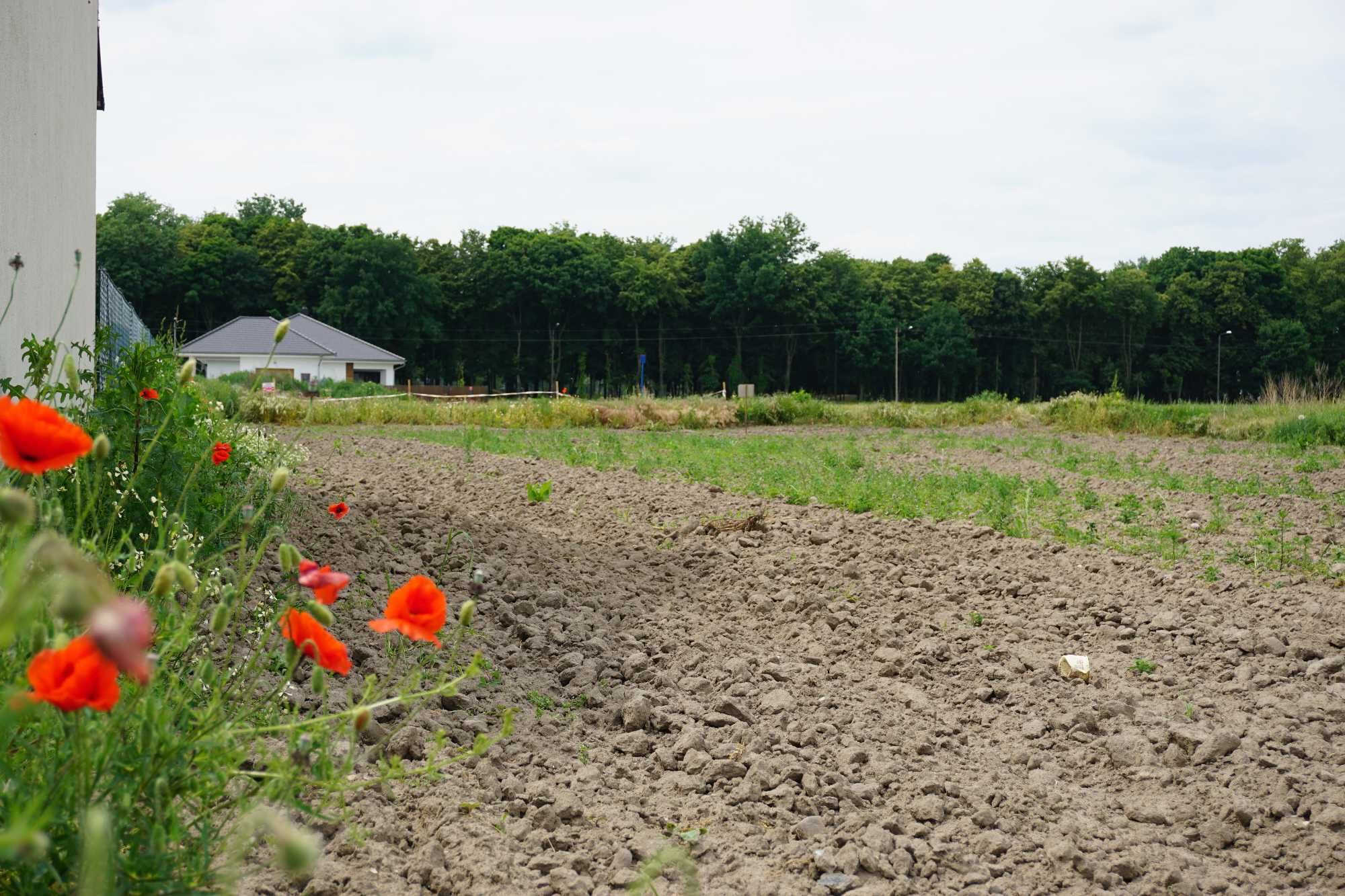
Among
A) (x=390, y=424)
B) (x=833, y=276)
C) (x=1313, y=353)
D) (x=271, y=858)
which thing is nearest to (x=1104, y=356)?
(x=1313, y=353)

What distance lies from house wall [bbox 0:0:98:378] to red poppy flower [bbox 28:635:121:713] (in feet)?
11.7

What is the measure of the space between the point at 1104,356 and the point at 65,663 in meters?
59.2

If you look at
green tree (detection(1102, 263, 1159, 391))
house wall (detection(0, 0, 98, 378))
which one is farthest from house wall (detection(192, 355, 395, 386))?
green tree (detection(1102, 263, 1159, 391))

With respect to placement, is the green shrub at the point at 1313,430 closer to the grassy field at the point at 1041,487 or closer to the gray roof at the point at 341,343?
the grassy field at the point at 1041,487

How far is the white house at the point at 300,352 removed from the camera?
3944 centimetres

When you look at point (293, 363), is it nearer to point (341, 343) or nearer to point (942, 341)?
point (341, 343)

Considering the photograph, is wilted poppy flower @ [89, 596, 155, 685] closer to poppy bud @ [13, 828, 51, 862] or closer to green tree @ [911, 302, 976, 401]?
poppy bud @ [13, 828, 51, 862]

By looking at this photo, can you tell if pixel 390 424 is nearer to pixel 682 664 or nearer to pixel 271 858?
pixel 682 664

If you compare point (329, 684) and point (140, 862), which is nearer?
point (140, 862)

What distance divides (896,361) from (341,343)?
25842mm

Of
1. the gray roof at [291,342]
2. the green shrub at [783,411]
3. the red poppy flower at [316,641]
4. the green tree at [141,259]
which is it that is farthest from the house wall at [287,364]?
the red poppy flower at [316,641]

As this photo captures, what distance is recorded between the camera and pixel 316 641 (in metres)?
1.44

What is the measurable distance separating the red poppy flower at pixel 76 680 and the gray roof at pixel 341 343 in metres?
43.9

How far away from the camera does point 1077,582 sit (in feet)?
15.5
